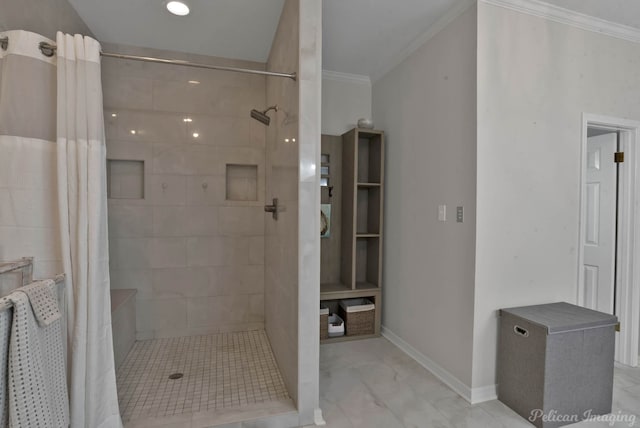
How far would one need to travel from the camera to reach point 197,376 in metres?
2.19

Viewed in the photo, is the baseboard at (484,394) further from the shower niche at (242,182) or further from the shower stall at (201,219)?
the shower niche at (242,182)

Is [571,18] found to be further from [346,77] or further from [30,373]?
[30,373]

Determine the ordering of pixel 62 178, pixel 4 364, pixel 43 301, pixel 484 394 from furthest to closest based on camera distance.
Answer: pixel 484 394 → pixel 62 178 → pixel 43 301 → pixel 4 364

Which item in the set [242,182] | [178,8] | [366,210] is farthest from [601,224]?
[178,8]

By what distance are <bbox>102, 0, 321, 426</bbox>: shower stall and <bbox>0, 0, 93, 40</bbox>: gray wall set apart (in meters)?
0.42

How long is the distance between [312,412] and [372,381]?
606 mm

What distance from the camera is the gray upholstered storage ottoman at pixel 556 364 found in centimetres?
176

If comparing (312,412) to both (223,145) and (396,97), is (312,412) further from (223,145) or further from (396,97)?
(396,97)

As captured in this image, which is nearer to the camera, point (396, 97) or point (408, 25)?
point (408, 25)

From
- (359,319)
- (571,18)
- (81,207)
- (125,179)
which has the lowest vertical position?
(359,319)

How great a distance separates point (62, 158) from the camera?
1.41 meters

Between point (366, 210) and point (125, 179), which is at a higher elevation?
point (125, 179)

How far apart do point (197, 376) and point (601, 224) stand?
332cm

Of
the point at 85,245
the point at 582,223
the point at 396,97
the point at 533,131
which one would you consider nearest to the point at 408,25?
the point at 396,97
